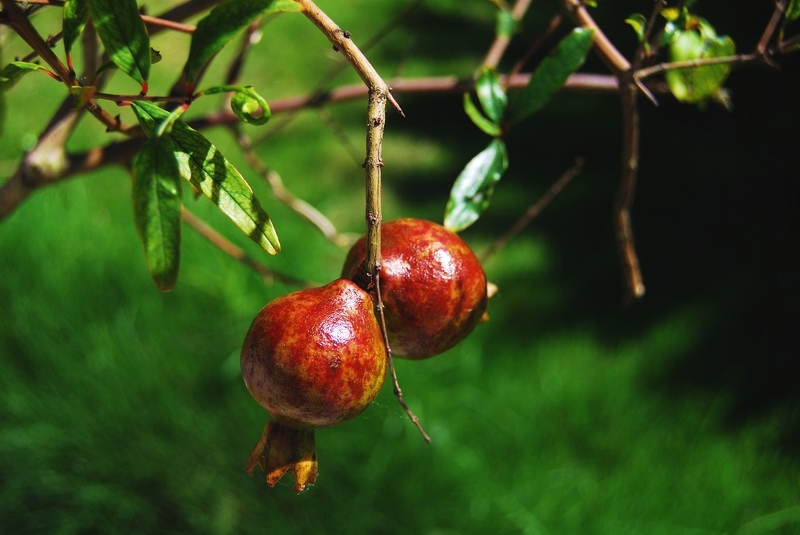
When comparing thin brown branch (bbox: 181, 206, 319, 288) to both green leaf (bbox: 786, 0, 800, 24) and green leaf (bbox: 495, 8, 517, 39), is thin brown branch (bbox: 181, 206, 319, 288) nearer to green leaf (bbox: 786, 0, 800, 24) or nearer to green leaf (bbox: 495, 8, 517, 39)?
green leaf (bbox: 495, 8, 517, 39)

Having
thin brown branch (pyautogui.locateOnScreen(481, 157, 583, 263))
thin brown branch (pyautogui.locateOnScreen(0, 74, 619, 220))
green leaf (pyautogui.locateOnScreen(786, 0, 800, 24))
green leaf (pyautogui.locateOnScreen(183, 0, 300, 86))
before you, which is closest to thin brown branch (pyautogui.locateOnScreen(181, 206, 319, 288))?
thin brown branch (pyautogui.locateOnScreen(0, 74, 619, 220))

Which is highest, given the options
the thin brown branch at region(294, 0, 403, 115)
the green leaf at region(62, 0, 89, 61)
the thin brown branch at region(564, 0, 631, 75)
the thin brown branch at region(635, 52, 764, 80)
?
the thin brown branch at region(294, 0, 403, 115)

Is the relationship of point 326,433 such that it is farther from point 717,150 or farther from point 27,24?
point 717,150

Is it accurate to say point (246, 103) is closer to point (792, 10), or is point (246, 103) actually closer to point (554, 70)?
point (554, 70)

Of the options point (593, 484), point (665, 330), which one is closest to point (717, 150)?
point (665, 330)

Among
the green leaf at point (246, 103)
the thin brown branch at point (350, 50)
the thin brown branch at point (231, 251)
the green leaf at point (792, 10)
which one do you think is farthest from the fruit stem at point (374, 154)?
the thin brown branch at point (231, 251)

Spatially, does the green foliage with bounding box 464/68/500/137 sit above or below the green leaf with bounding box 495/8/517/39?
above
